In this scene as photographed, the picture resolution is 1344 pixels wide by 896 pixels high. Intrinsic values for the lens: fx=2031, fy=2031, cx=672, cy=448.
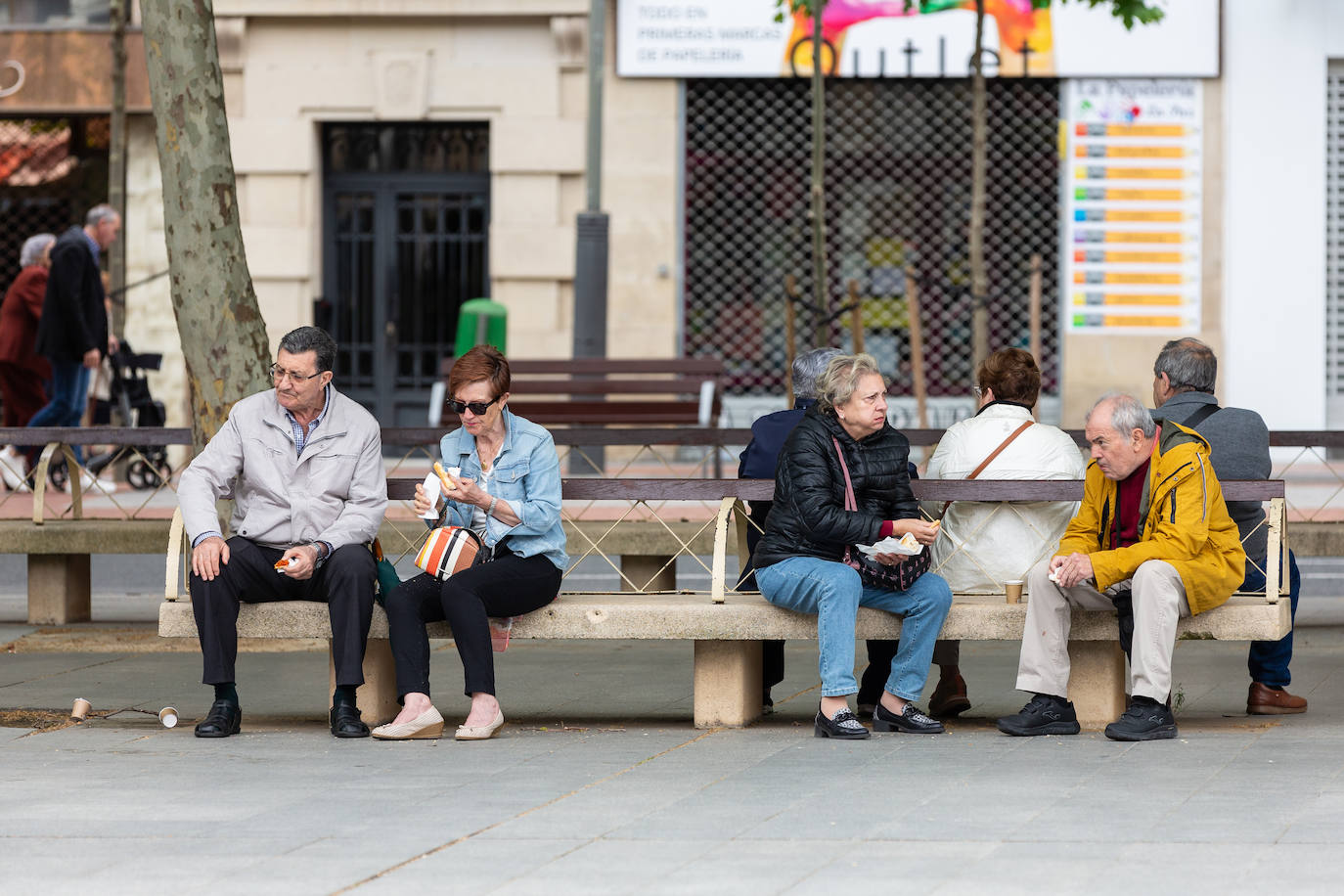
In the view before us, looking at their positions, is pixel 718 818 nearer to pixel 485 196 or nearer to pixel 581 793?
pixel 581 793

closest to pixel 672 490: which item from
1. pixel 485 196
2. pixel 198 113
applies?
pixel 198 113

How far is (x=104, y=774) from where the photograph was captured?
588cm

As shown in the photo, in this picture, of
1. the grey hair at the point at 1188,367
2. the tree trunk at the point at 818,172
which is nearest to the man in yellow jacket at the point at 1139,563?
the grey hair at the point at 1188,367

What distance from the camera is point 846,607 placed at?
641 cm

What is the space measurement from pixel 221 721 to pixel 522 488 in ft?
4.05

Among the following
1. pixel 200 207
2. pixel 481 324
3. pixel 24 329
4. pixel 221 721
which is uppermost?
pixel 200 207

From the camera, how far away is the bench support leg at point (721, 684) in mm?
6758

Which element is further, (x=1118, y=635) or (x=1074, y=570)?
(x=1118, y=635)

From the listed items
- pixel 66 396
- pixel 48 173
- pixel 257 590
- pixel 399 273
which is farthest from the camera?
pixel 48 173

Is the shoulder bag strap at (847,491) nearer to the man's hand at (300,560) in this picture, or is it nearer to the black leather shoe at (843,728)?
the black leather shoe at (843,728)

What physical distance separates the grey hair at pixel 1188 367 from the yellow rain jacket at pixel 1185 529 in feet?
2.28

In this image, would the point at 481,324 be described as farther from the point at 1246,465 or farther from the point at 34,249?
the point at 1246,465

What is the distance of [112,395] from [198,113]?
7745 millimetres

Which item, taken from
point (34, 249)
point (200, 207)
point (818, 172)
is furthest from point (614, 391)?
point (200, 207)
